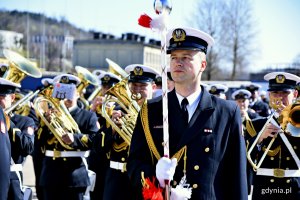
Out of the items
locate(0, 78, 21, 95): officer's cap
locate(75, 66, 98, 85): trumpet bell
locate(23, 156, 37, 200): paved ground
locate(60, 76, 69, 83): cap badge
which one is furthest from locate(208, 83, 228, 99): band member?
locate(0, 78, 21, 95): officer's cap

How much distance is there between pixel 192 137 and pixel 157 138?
0.26 meters

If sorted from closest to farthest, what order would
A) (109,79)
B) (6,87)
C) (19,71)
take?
(6,87) < (19,71) < (109,79)

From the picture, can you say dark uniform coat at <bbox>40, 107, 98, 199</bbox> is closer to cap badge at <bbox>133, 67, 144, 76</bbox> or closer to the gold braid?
cap badge at <bbox>133, 67, 144, 76</bbox>

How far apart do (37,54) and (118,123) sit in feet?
276

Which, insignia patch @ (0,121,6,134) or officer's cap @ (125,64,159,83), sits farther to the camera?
officer's cap @ (125,64,159,83)

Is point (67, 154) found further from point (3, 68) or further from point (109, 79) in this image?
point (3, 68)

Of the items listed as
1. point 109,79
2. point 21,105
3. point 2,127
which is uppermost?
point 109,79

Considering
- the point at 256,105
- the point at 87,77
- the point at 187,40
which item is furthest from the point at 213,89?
the point at 187,40

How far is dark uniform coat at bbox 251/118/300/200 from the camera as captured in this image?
568 centimetres

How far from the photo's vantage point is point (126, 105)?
594 centimetres

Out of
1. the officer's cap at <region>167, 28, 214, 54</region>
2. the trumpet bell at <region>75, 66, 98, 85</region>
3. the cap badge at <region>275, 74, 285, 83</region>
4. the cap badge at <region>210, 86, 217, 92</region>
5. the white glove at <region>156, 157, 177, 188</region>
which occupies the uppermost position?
the officer's cap at <region>167, 28, 214, 54</region>

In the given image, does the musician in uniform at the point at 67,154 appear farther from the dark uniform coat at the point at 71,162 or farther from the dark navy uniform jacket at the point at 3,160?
the dark navy uniform jacket at the point at 3,160

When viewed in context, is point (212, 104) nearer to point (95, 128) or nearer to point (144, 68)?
point (144, 68)

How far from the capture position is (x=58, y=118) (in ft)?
23.1
